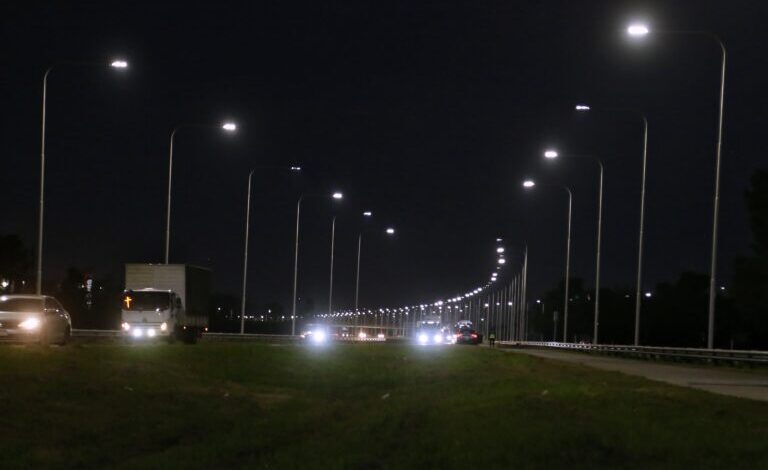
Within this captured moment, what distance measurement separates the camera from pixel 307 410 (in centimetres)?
2597

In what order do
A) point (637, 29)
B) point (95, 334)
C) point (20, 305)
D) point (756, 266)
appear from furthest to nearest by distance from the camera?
point (756, 266) → point (95, 334) → point (20, 305) → point (637, 29)

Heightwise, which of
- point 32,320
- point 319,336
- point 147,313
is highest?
point 32,320

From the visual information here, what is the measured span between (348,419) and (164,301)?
3456 centimetres

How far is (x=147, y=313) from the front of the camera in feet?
181

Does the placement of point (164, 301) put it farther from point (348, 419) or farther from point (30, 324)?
point (348, 419)

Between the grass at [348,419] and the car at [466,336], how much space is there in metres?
74.3

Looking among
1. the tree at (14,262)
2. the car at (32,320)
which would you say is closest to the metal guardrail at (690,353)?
the car at (32,320)

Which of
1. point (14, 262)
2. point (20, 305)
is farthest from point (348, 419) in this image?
point (14, 262)

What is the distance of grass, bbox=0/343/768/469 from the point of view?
14.6 meters

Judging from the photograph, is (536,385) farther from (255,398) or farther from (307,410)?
(255,398)

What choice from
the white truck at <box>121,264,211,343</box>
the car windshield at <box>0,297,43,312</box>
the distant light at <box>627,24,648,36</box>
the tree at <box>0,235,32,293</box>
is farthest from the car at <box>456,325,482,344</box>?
the distant light at <box>627,24,648,36</box>

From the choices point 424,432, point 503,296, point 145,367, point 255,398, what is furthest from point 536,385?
point 503,296

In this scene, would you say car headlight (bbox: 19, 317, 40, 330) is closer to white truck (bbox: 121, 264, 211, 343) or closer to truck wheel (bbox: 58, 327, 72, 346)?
truck wheel (bbox: 58, 327, 72, 346)

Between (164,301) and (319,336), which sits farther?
(319,336)
